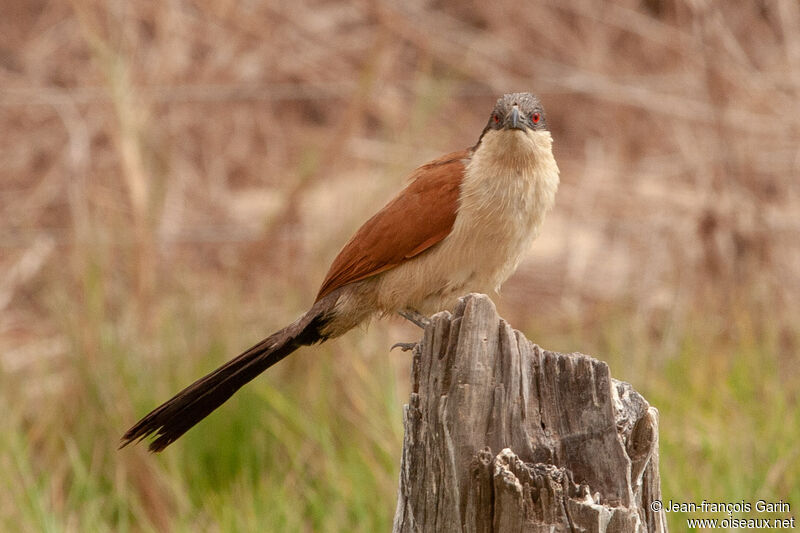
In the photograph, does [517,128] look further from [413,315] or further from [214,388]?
[214,388]

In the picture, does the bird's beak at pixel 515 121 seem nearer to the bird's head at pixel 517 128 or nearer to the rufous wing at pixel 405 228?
the bird's head at pixel 517 128

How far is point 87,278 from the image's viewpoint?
4.31 meters

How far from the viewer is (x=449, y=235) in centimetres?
293

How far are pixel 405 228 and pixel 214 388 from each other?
67 cm

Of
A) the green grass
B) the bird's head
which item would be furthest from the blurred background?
the bird's head

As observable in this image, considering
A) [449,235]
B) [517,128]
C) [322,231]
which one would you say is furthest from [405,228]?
[322,231]

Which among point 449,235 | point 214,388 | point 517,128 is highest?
point 517,128

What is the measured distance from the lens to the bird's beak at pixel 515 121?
2857mm

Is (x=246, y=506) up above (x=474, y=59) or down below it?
below

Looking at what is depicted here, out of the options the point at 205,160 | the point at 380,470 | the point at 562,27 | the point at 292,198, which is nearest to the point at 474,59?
the point at 562,27

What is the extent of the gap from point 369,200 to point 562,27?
4.01 metres

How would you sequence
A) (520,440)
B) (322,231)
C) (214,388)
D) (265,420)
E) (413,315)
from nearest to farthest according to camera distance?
(520,440) < (214,388) < (413,315) < (265,420) < (322,231)

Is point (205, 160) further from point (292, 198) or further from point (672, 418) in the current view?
point (672, 418)

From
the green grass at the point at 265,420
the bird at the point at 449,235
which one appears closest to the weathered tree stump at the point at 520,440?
the bird at the point at 449,235
